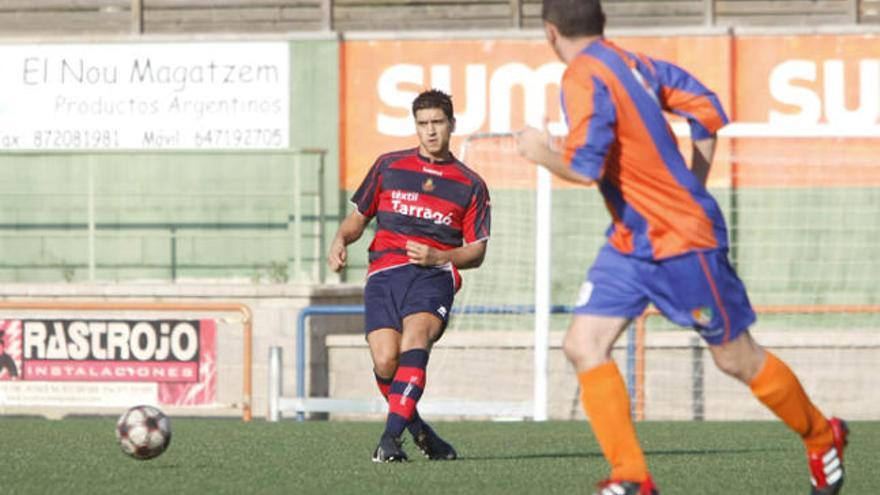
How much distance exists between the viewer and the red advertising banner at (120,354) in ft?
55.1

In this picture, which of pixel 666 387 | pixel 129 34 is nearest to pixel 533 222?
pixel 666 387

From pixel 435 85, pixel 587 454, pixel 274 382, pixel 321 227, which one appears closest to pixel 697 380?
pixel 274 382

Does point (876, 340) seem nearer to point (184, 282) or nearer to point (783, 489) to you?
point (184, 282)

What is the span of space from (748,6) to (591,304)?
14.0 meters

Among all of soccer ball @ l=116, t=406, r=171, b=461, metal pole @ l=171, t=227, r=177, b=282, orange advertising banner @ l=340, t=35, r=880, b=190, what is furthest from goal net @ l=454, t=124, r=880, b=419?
soccer ball @ l=116, t=406, r=171, b=461

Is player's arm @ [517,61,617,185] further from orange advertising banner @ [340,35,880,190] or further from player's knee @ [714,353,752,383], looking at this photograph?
orange advertising banner @ [340,35,880,190]

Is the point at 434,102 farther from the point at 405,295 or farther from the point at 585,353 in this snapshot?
the point at 585,353

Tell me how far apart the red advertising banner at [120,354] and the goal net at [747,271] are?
77.6 inches

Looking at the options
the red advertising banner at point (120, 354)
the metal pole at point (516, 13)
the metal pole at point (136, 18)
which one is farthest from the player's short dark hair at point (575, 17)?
the metal pole at point (136, 18)

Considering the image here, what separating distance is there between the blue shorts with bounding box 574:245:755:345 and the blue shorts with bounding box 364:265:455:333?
9.63 feet

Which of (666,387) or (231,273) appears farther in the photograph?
(231,273)

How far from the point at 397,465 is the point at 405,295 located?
2.89 ft

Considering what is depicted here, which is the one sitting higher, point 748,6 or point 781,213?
point 748,6

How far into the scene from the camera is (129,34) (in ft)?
68.8
